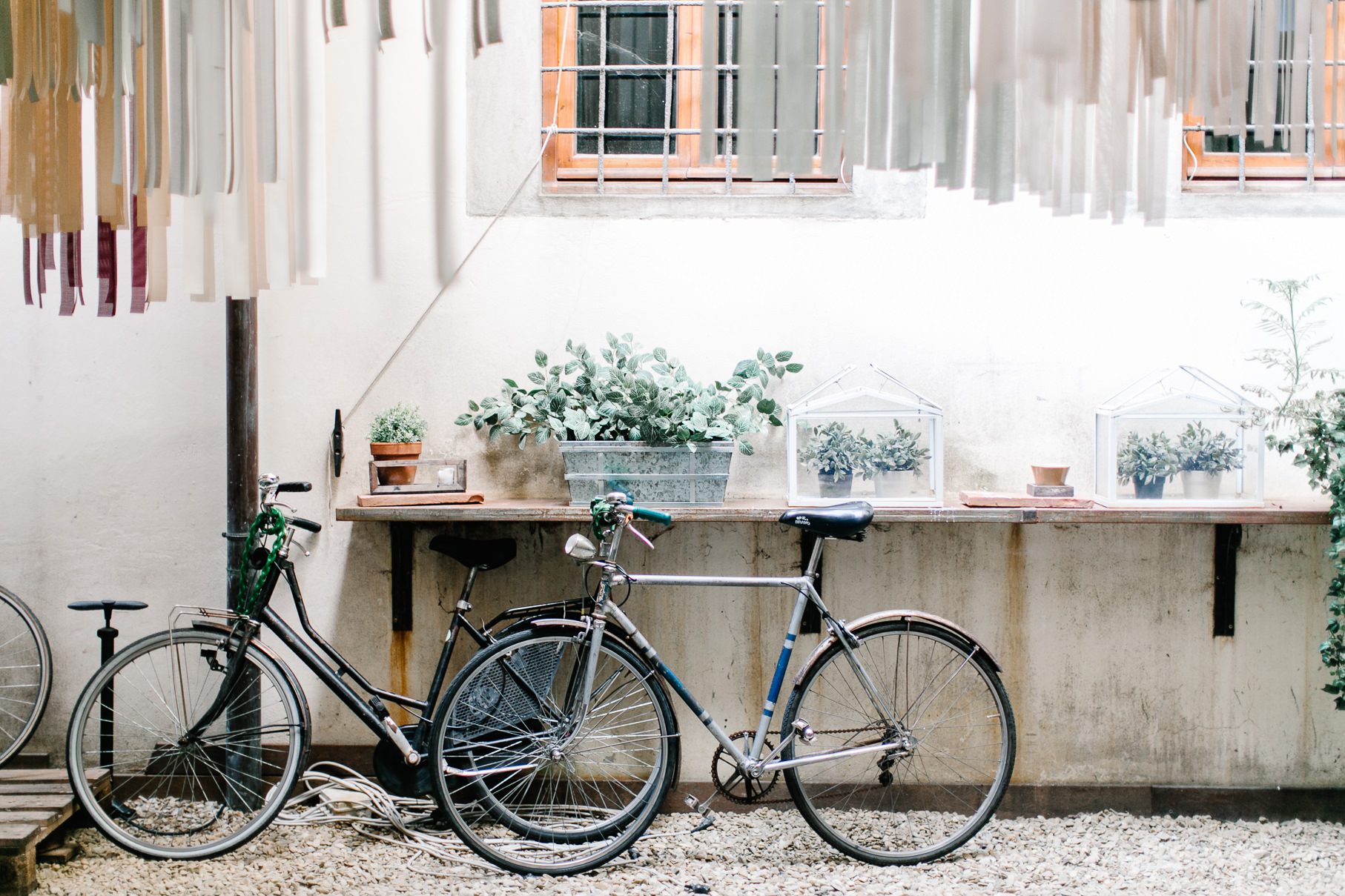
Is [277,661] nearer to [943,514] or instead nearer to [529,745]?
[529,745]

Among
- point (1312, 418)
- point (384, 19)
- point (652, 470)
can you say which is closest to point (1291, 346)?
point (1312, 418)

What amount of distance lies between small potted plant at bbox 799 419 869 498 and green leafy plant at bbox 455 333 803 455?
0.59 feet

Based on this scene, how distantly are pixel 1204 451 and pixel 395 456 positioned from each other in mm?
2887

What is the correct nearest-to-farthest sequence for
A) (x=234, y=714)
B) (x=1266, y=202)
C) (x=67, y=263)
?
1. (x=67, y=263)
2. (x=234, y=714)
3. (x=1266, y=202)

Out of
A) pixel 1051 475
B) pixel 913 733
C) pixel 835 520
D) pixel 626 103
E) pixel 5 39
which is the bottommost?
pixel 913 733

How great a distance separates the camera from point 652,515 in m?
3.23

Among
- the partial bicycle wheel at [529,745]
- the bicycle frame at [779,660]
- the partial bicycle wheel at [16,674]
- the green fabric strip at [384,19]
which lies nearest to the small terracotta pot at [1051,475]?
the bicycle frame at [779,660]

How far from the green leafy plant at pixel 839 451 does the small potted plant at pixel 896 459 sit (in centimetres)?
2

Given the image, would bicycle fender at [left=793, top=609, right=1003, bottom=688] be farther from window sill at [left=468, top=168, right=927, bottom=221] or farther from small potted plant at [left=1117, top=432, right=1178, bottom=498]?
window sill at [left=468, top=168, right=927, bottom=221]

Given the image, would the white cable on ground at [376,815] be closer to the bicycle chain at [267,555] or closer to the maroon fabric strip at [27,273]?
the bicycle chain at [267,555]

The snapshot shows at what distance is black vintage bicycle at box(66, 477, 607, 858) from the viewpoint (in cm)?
325

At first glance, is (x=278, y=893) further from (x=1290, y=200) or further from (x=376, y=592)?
(x=1290, y=200)

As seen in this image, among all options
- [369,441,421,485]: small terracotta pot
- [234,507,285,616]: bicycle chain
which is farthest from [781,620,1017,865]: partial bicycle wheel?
[234,507,285,616]: bicycle chain

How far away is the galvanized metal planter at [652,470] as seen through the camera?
3355mm
